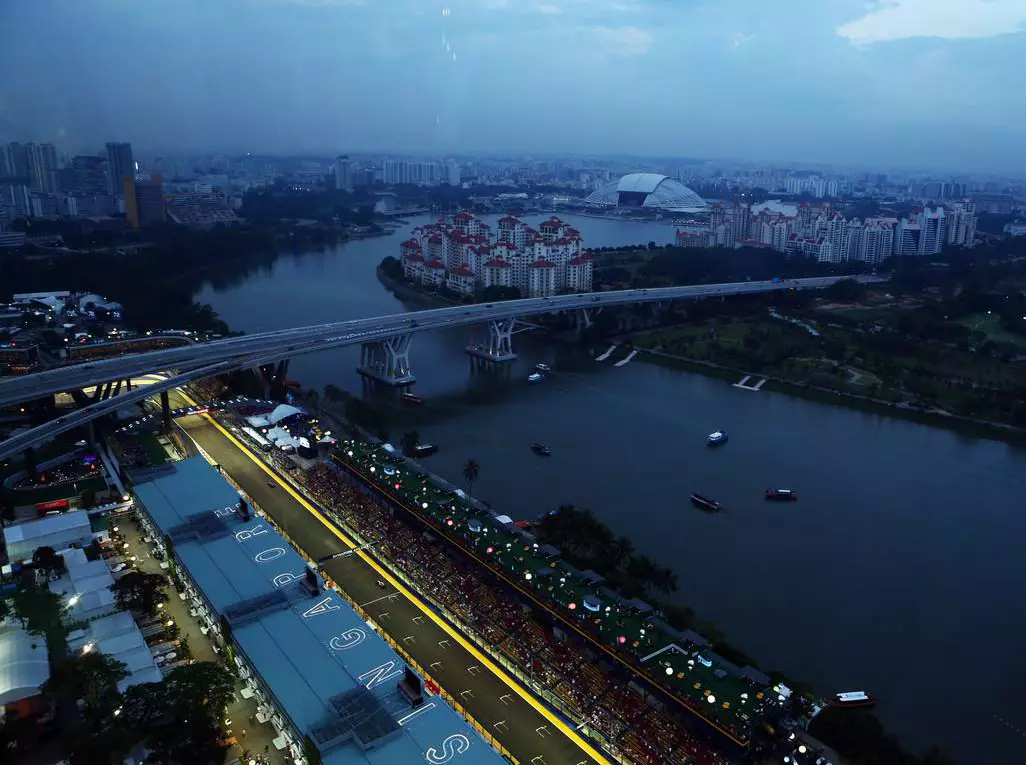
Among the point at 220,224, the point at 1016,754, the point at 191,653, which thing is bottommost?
the point at 1016,754

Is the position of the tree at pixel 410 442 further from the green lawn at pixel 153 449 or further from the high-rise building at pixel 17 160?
the high-rise building at pixel 17 160

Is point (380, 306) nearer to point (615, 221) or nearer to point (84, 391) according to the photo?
point (84, 391)

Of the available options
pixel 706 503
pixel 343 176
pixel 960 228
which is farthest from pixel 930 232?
pixel 343 176

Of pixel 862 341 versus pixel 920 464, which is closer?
pixel 920 464

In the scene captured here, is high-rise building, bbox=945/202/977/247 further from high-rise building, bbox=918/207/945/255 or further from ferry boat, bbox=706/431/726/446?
ferry boat, bbox=706/431/726/446

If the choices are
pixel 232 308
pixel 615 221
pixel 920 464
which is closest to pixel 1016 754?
pixel 920 464

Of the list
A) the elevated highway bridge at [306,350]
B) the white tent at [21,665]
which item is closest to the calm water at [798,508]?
the elevated highway bridge at [306,350]
